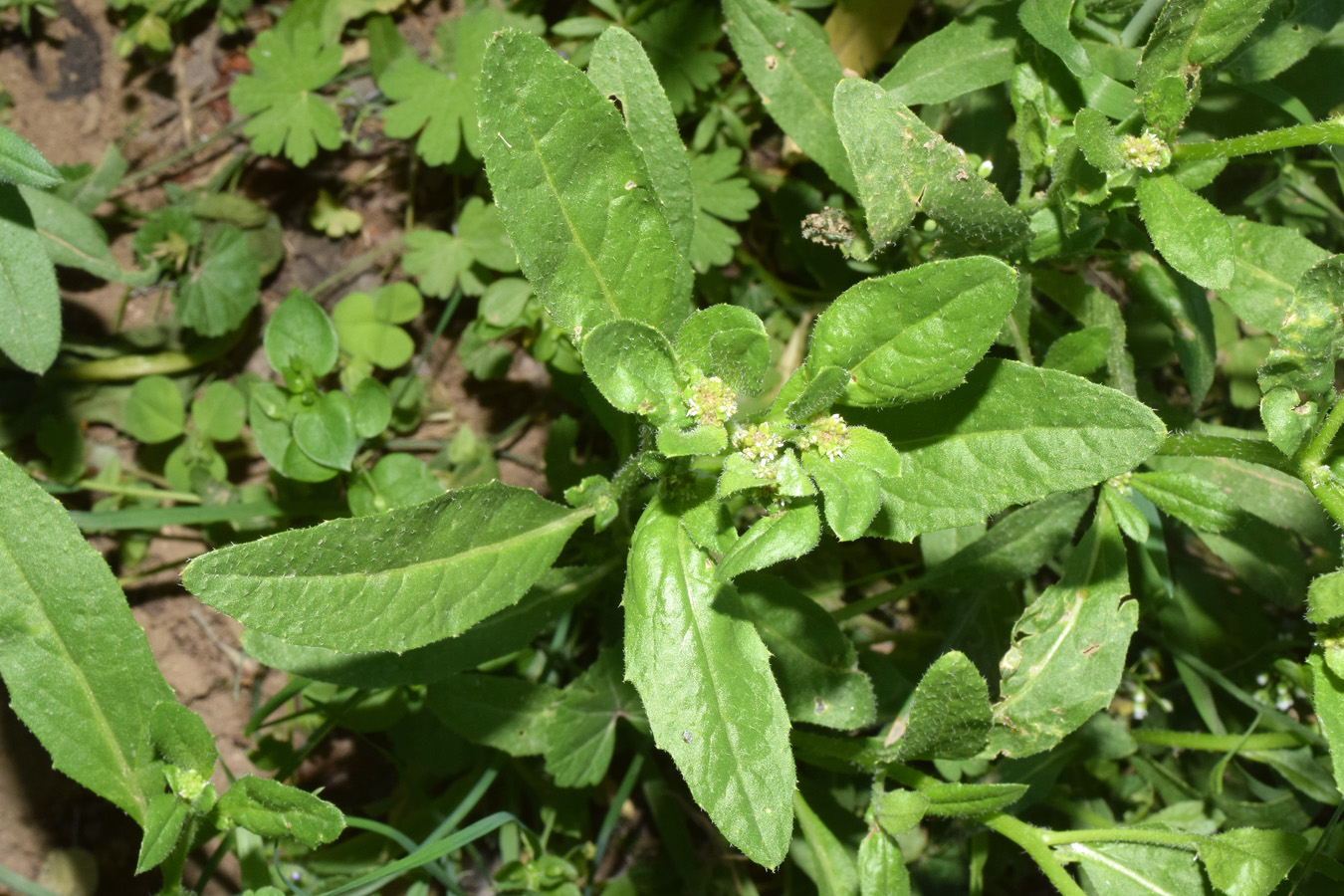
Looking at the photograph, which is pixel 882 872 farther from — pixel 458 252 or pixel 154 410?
pixel 154 410

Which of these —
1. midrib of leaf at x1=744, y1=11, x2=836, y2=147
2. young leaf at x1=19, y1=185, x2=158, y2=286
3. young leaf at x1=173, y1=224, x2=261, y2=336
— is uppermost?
midrib of leaf at x1=744, y1=11, x2=836, y2=147

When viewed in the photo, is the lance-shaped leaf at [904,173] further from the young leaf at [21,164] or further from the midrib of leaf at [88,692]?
the midrib of leaf at [88,692]

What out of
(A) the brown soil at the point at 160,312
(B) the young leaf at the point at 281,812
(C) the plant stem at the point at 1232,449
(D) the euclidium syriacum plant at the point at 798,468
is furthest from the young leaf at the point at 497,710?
(C) the plant stem at the point at 1232,449

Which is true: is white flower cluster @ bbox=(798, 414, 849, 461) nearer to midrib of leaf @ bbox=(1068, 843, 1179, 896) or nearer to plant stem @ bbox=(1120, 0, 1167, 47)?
midrib of leaf @ bbox=(1068, 843, 1179, 896)

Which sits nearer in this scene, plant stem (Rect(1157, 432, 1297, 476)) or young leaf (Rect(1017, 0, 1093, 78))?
plant stem (Rect(1157, 432, 1297, 476))

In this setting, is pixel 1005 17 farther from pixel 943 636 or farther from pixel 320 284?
pixel 320 284

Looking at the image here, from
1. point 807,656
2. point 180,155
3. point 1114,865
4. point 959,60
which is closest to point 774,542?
point 807,656

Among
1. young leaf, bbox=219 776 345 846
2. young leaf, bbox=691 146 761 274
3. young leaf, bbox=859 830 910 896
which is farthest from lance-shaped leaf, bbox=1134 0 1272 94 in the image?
young leaf, bbox=219 776 345 846
